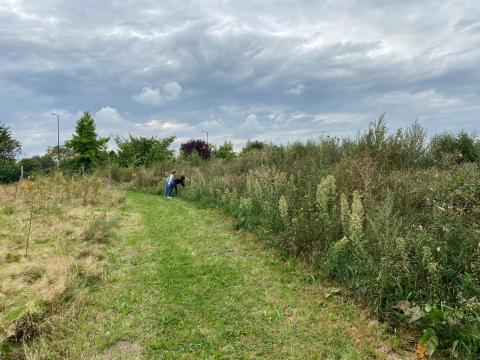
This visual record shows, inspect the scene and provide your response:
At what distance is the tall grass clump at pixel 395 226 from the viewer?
3340mm

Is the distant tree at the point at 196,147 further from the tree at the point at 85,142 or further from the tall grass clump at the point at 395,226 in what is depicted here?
the tall grass clump at the point at 395,226

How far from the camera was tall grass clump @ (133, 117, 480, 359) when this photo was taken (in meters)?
3.34

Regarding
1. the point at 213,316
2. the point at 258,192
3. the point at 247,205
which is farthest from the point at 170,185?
the point at 213,316

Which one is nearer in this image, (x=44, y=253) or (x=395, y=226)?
(x=395, y=226)

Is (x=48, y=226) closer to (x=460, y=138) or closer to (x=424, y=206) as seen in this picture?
(x=424, y=206)

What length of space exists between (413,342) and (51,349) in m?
3.50

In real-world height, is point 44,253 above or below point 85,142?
below

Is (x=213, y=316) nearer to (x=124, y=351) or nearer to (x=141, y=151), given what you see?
(x=124, y=351)

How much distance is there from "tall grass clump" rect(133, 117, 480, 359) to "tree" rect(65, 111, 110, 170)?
24433 millimetres

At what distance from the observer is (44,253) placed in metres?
6.16

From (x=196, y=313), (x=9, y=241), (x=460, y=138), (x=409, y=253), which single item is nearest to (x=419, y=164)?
(x=460, y=138)

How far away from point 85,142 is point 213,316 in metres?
29.2

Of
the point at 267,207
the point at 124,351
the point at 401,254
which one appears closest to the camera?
the point at 124,351

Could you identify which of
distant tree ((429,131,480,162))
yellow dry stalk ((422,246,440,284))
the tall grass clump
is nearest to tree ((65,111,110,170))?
the tall grass clump
